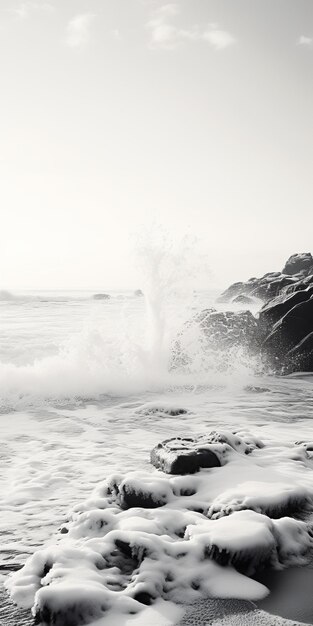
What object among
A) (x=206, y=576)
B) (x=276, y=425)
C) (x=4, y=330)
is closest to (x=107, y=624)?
(x=206, y=576)

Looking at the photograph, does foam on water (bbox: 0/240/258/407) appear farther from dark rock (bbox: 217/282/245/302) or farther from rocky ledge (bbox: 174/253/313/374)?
dark rock (bbox: 217/282/245/302)

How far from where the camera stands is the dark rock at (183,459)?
207 inches

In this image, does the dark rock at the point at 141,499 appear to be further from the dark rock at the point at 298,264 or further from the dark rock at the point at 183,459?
the dark rock at the point at 298,264

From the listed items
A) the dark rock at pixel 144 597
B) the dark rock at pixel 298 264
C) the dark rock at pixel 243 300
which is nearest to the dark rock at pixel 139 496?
the dark rock at pixel 144 597

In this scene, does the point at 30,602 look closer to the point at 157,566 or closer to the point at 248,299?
the point at 157,566

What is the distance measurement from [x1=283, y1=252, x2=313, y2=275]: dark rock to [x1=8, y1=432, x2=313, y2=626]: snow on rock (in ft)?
133

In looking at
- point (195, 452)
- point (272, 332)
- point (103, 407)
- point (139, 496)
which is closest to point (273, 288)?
point (272, 332)

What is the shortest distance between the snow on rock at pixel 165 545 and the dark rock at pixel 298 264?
4067cm

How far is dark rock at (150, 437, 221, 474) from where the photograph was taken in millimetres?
5270

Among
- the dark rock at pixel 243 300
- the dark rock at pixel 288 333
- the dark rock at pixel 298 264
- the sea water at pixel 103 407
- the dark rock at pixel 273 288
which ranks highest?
the dark rock at pixel 298 264

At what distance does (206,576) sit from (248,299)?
27681mm

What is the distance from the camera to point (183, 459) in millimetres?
5320

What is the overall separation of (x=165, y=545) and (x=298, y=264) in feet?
141

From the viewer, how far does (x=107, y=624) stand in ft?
9.59
